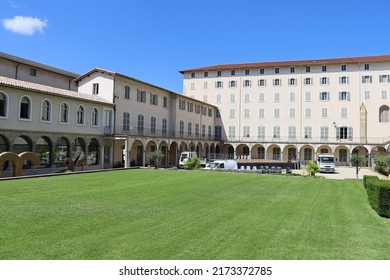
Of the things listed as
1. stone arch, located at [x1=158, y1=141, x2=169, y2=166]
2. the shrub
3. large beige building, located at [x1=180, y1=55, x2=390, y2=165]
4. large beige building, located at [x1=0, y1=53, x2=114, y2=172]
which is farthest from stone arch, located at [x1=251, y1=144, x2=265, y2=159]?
large beige building, located at [x1=0, y1=53, x2=114, y2=172]

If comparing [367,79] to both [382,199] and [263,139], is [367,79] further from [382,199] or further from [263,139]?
[382,199]

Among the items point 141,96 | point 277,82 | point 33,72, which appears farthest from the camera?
point 277,82

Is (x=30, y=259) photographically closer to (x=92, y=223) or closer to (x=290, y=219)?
(x=92, y=223)

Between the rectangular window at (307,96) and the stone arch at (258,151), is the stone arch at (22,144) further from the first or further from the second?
the rectangular window at (307,96)

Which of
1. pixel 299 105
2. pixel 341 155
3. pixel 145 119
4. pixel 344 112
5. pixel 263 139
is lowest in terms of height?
pixel 341 155

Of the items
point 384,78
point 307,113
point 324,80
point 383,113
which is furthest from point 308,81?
point 383,113

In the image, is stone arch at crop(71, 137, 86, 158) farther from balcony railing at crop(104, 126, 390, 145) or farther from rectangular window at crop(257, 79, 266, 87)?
rectangular window at crop(257, 79, 266, 87)

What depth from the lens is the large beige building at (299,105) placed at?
4469 cm

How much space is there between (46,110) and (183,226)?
18.9 m

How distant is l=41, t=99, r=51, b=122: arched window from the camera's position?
22.9 m

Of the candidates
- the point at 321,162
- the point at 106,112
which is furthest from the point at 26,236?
the point at 321,162

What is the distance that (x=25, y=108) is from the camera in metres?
21.8

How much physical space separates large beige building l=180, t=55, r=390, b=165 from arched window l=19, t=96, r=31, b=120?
32202 millimetres

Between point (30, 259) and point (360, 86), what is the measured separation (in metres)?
47.7
